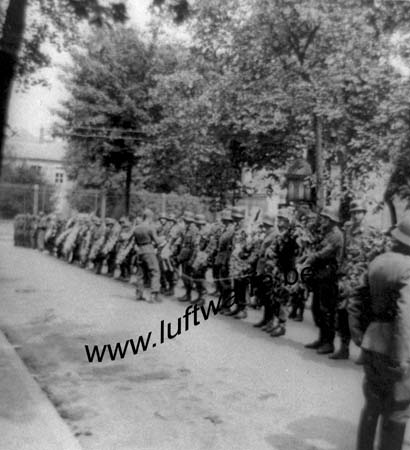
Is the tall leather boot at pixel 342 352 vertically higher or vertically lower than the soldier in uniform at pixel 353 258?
lower

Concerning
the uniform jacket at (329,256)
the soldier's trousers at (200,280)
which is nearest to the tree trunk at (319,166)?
the soldier's trousers at (200,280)

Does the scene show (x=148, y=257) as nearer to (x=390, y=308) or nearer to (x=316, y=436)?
(x=316, y=436)

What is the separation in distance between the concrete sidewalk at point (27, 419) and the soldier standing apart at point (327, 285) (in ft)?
11.2

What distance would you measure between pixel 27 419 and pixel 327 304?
3.87 m

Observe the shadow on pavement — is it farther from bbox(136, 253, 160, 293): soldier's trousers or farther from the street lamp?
the street lamp

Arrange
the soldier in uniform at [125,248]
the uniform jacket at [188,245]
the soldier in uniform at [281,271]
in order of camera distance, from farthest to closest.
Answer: the soldier in uniform at [125,248] < the uniform jacket at [188,245] < the soldier in uniform at [281,271]

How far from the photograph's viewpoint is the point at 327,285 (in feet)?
23.6

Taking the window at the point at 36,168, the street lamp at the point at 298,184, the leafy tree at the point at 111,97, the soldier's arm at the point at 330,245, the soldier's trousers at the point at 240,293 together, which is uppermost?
the leafy tree at the point at 111,97

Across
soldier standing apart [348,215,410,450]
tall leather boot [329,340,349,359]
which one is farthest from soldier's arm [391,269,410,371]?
tall leather boot [329,340,349,359]

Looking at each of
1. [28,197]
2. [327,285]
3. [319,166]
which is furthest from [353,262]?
[28,197]

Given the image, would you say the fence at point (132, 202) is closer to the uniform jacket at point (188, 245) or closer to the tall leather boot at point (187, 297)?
the uniform jacket at point (188, 245)

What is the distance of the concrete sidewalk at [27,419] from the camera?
156 inches

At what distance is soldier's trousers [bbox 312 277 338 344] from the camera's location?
7.18 meters

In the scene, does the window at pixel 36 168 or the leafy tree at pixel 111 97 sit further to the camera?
the window at pixel 36 168
